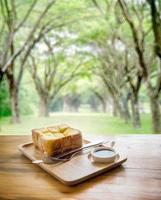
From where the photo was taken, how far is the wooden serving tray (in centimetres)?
73

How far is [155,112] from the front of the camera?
11.8ft

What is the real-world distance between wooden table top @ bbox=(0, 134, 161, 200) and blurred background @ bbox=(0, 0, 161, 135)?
2.27 metres

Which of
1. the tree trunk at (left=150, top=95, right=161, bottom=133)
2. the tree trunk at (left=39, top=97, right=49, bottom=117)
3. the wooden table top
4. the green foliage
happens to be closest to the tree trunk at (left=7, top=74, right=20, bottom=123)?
the green foliage

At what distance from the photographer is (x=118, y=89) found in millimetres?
6348

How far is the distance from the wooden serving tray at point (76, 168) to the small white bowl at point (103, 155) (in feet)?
0.05

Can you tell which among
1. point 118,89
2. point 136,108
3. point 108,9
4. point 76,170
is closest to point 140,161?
point 76,170

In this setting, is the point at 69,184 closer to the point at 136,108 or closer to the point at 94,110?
the point at 136,108

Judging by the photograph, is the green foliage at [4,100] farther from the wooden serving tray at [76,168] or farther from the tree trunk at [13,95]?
the wooden serving tray at [76,168]

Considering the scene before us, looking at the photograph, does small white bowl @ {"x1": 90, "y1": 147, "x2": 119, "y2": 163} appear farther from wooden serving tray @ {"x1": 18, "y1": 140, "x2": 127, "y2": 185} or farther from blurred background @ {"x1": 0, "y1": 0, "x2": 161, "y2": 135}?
blurred background @ {"x1": 0, "y1": 0, "x2": 161, "y2": 135}

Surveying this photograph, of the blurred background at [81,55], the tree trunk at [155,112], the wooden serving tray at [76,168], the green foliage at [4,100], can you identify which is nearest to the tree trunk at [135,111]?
the blurred background at [81,55]

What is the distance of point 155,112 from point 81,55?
14.2 feet

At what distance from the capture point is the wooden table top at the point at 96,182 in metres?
0.67

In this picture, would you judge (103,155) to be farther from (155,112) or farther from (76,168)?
(155,112)

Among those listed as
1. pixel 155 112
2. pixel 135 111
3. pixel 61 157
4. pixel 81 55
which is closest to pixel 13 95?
pixel 135 111
